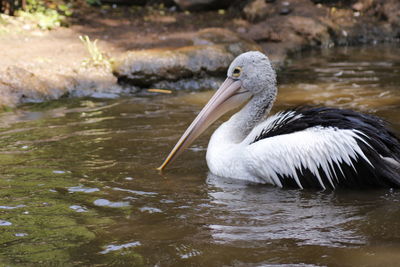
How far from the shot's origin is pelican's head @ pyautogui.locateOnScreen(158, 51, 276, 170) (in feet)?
16.4

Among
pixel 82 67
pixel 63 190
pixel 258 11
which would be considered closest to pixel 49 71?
pixel 82 67

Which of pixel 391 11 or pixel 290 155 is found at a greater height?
pixel 391 11

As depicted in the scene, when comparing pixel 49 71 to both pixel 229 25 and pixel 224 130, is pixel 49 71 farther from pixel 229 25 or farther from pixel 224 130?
pixel 229 25

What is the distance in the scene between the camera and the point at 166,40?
34.2 ft

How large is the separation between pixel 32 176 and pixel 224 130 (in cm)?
162

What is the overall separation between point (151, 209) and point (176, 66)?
4.75 metres

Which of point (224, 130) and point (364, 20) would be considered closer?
point (224, 130)

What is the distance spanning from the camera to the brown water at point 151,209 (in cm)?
327

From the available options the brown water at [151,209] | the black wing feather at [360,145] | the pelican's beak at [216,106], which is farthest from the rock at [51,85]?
the black wing feather at [360,145]

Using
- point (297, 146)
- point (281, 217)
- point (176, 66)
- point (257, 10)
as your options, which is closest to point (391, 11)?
point (257, 10)

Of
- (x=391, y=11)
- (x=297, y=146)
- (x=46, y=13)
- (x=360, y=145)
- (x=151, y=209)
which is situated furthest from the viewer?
(x=391, y=11)

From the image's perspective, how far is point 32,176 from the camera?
4727 mm

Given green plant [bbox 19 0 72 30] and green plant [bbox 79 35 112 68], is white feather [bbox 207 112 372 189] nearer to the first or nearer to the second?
green plant [bbox 79 35 112 68]

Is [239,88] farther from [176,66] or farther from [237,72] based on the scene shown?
[176,66]
